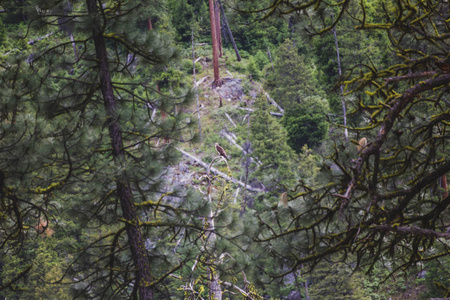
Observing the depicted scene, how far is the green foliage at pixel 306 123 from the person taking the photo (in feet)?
74.8

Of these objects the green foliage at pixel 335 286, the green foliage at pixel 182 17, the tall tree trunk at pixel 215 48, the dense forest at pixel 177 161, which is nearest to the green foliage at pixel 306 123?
the tall tree trunk at pixel 215 48

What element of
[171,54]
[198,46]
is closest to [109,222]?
[171,54]

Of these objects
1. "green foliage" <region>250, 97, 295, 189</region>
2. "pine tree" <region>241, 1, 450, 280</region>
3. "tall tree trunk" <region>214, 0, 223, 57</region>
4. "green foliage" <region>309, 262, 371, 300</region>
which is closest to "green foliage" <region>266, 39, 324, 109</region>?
"green foliage" <region>250, 97, 295, 189</region>

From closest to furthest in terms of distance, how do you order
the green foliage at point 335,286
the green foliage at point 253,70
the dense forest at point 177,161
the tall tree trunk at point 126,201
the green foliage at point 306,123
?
the dense forest at point 177,161
the tall tree trunk at point 126,201
the green foliage at point 335,286
the green foliage at point 306,123
the green foliage at point 253,70

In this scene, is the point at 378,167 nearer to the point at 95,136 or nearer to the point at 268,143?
the point at 95,136

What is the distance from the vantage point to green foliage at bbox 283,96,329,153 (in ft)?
74.8

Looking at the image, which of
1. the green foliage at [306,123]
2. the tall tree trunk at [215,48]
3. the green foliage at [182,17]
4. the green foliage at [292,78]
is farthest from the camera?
the green foliage at [182,17]

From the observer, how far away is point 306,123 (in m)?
23.5

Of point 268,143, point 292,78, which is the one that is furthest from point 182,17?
point 268,143

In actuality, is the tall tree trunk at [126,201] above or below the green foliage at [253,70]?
below

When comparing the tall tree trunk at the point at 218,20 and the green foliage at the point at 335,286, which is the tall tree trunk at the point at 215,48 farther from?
the green foliage at the point at 335,286

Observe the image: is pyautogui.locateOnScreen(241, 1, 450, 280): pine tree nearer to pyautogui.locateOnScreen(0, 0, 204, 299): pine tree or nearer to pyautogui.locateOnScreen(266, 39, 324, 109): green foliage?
pyautogui.locateOnScreen(0, 0, 204, 299): pine tree

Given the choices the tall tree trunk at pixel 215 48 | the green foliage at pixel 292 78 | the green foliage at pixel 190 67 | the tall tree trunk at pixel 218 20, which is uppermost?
the tall tree trunk at pixel 218 20

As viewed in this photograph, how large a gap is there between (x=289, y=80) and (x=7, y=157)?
20874 millimetres
